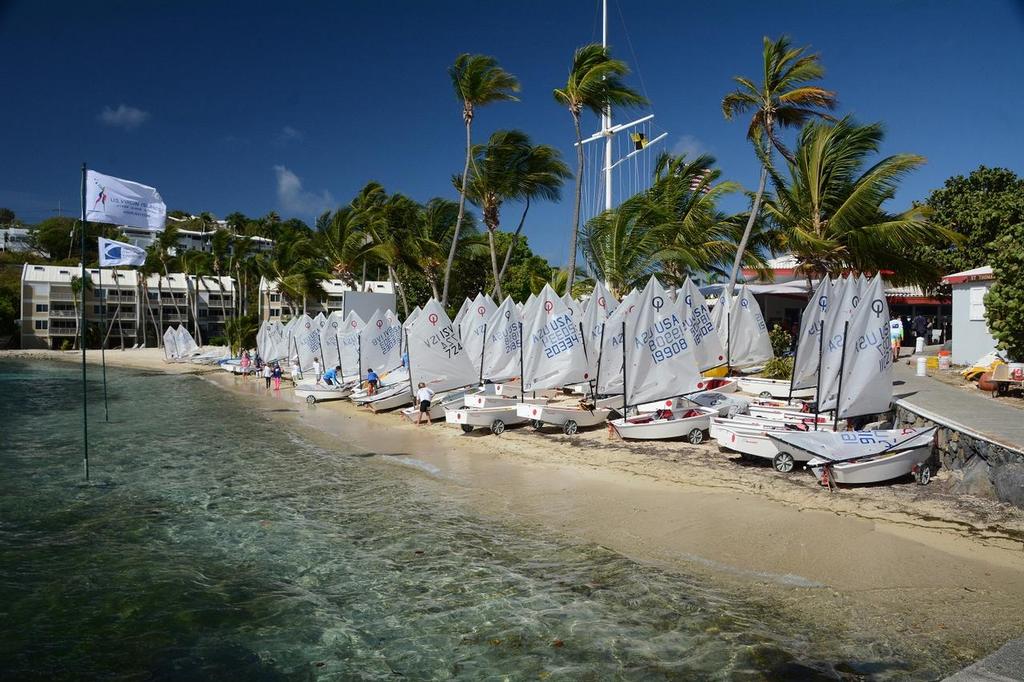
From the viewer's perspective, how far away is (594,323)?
2130 cm

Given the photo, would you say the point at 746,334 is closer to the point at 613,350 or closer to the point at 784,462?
the point at 613,350

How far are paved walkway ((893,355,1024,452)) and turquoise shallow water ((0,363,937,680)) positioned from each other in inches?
261

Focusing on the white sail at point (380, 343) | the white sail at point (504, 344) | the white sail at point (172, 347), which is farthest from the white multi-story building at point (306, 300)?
the white sail at point (504, 344)

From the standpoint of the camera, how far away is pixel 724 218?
104ft

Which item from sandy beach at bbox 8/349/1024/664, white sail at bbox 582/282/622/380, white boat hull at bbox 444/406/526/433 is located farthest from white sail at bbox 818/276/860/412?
white boat hull at bbox 444/406/526/433

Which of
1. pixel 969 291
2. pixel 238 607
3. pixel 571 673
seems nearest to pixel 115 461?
pixel 238 607

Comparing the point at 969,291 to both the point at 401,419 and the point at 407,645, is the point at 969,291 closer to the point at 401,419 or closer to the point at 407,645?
the point at 401,419

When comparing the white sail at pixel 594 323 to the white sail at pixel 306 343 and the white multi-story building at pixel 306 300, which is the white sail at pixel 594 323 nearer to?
the white sail at pixel 306 343

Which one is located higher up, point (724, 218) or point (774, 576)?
point (724, 218)

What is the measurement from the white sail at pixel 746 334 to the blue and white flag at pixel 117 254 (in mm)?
18046

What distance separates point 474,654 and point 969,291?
21188 millimetres

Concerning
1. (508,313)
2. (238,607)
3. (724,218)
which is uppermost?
(724,218)

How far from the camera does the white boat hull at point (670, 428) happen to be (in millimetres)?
16156

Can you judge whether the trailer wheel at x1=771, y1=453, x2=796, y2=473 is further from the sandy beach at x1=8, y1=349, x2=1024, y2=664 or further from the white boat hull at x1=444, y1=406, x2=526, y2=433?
the white boat hull at x1=444, y1=406, x2=526, y2=433
